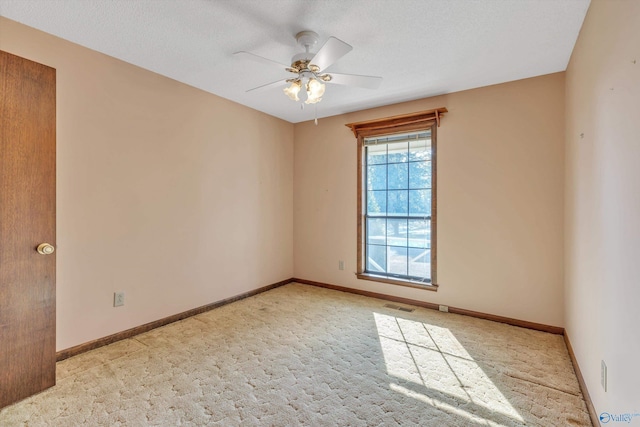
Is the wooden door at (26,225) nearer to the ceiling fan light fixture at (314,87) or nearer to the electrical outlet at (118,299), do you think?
the electrical outlet at (118,299)

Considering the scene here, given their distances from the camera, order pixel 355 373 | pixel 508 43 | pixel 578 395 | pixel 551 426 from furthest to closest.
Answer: pixel 508 43 < pixel 355 373 < pixel 578 395 < pixel 551 426

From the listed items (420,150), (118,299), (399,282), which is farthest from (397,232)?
(118,299)

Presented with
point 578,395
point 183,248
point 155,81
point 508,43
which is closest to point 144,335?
point 183,248

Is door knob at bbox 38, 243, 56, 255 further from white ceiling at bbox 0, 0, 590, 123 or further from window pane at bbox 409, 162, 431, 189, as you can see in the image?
window pane at bbox 409, 162, 431, 189

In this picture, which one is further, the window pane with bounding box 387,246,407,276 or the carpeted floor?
the window pane with bounding box 387,246,407,276

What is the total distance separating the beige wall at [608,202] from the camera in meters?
1.23

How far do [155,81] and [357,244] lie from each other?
298 cm

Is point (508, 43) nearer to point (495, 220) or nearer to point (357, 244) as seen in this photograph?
point (495, 220)

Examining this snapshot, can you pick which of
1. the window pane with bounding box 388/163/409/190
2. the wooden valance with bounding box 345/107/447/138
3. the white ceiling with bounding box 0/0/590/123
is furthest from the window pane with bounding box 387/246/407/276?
the white ceiling with bounding box 0/0/590/123

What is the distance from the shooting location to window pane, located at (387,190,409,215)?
3.83 metres

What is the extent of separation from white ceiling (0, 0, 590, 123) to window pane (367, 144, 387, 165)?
39.8 inches

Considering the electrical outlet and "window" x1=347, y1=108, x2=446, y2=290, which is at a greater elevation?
"window" x1=347, y1=108, x2=446, y2=290

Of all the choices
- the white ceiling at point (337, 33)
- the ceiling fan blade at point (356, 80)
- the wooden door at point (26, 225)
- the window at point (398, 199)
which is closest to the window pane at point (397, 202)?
the window at point (398, 199)

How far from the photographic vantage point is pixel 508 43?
7.79 ft
